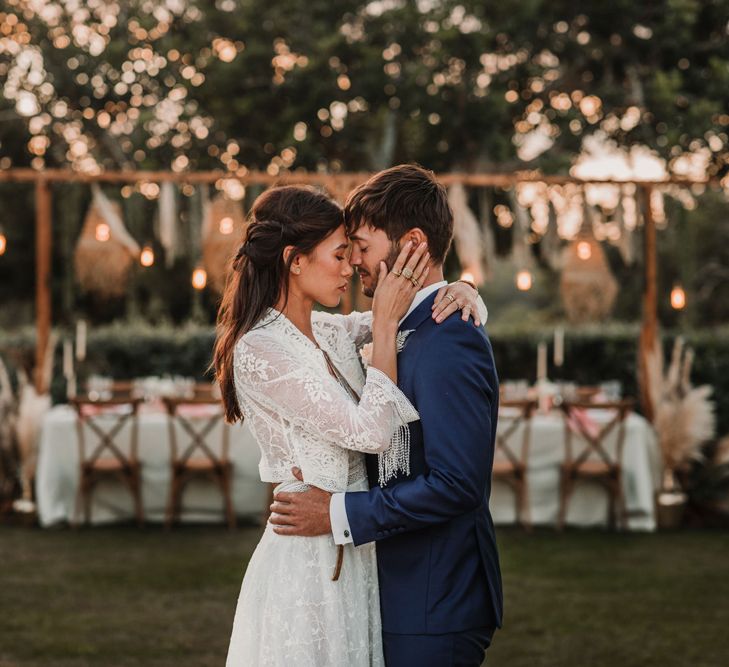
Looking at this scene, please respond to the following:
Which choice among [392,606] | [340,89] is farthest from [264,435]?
[340,89]

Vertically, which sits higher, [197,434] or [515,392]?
[515,392]

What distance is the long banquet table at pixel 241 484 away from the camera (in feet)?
27.7

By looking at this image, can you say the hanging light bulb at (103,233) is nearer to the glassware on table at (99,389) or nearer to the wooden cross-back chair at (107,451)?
the glassware on table at (99,389)

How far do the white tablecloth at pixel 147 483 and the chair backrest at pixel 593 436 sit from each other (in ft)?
7.68

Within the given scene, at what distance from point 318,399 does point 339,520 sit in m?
0.27

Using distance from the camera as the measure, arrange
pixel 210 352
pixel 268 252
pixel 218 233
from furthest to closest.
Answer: pixel 210 352 < pixel 218 233 < pixel 268 252

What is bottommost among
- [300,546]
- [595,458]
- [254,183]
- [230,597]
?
[230,597]

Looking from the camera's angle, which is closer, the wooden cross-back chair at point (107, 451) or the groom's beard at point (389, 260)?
the groom's beard at point (389, 260)

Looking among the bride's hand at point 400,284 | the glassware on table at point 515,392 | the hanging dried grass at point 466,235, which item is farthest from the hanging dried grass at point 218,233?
the bride's hand at point 400,284

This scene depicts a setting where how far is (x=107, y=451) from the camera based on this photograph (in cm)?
851

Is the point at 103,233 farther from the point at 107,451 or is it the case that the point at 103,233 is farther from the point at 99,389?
the point at 107,451

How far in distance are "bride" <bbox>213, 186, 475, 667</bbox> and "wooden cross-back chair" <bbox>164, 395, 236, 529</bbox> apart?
5.65 meters

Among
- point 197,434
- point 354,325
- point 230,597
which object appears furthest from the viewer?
point 197,434

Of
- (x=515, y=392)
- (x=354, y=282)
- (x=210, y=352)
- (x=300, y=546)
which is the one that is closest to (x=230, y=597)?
(x=515, y=392)
